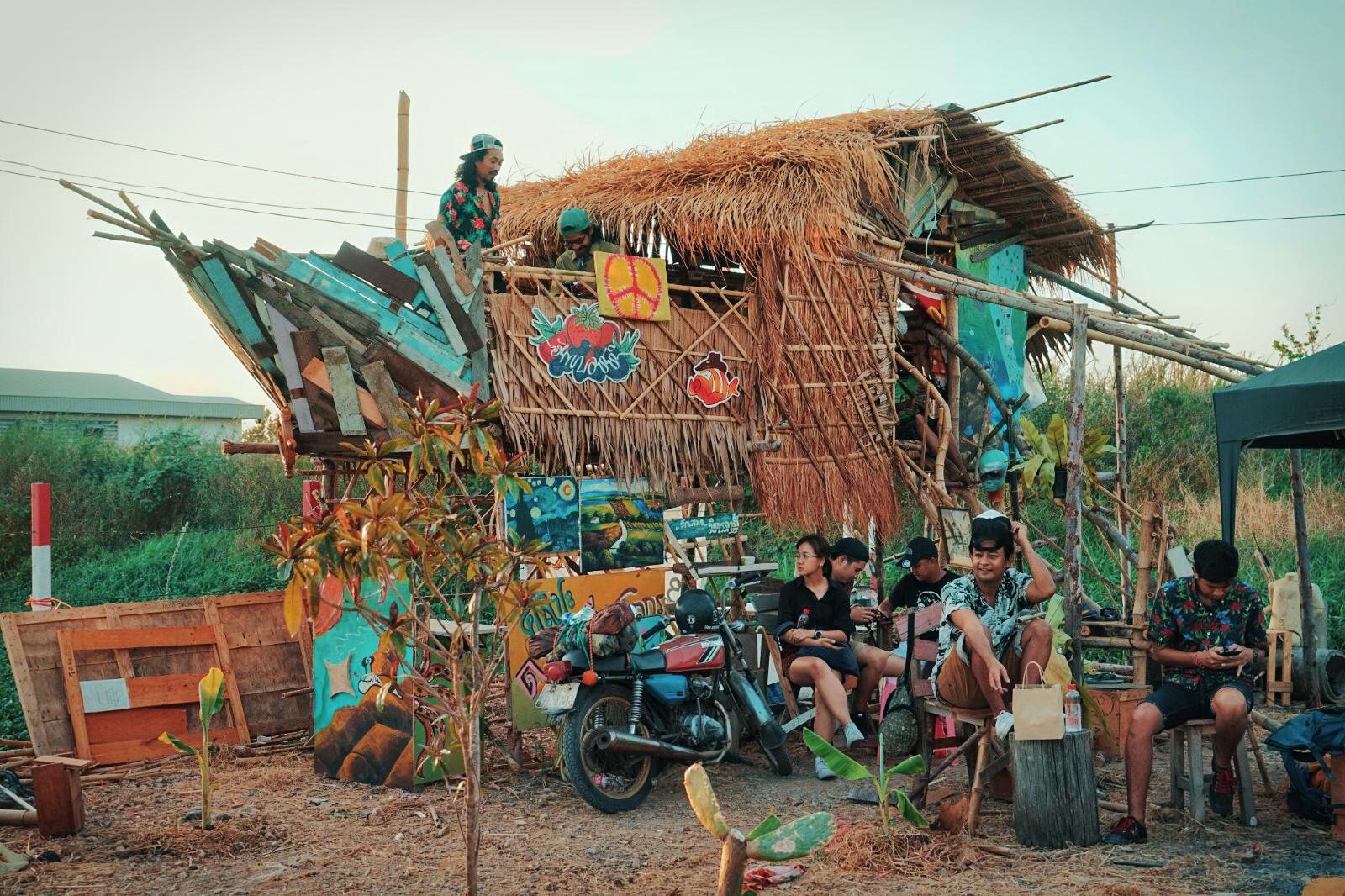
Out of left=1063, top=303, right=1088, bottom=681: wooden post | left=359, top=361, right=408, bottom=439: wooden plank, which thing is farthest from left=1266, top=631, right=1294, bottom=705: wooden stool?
left=359, top=361, right=408, bottom=439: wooden plank

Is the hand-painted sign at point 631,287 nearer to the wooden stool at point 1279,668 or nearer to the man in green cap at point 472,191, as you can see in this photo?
the man in green cap at point 472,191

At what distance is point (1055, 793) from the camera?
15.3 feet

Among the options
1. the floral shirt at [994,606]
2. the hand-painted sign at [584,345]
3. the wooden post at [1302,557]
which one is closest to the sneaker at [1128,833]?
the floral shirt at [994,606]

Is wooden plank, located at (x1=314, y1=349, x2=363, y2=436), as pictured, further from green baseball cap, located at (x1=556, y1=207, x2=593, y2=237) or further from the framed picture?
the framed picture

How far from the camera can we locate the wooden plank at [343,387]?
6.89 meters

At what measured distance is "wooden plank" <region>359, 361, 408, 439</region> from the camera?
6.97 metres

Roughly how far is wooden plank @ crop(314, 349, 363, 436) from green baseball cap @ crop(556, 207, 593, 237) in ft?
7.14

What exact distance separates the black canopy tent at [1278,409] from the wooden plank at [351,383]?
497 cm

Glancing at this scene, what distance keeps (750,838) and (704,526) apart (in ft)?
14.5

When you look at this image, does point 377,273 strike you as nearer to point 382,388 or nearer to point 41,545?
point 382,388

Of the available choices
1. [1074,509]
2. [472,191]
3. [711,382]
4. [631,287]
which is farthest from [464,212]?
[1074,509]

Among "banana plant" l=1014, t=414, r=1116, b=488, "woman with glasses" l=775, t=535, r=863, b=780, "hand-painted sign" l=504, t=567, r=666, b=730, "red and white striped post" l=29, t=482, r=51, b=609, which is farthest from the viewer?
"banana plant" l=1014, t=414, r=1116, b=488

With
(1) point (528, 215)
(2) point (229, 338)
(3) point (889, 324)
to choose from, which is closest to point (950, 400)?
(3) point (889, 324)

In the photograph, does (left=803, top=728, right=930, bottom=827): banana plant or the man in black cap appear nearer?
(left=803, top=728, right=930, bottom=827): banana plant
